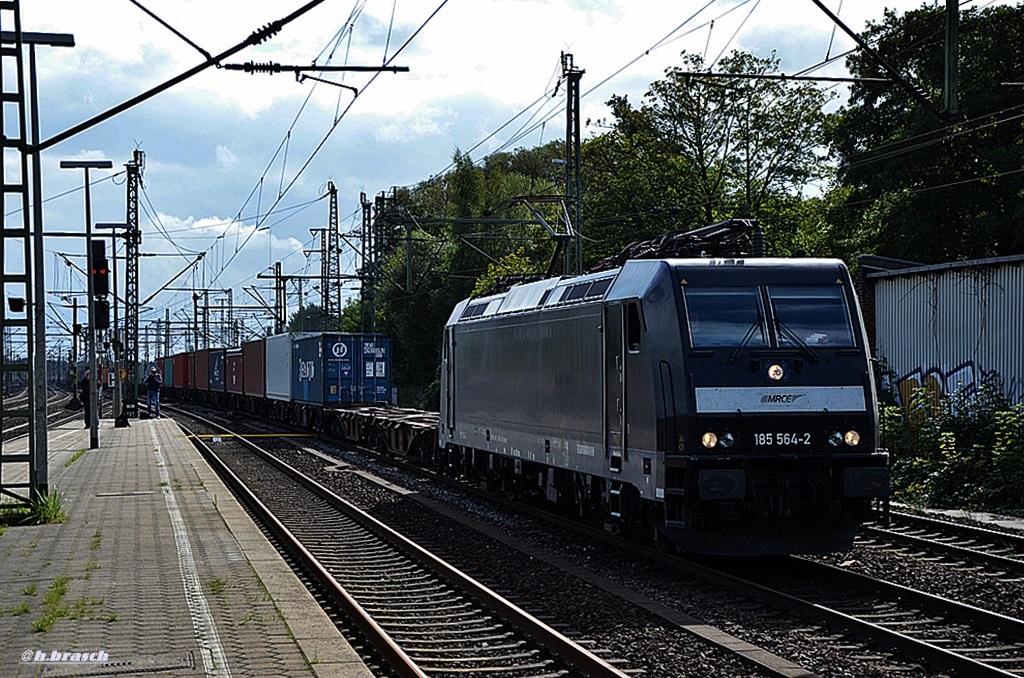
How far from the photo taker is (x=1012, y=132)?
40.0 meters

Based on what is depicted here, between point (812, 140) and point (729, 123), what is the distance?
10.8 ft

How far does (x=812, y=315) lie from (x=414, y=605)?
15.8ft

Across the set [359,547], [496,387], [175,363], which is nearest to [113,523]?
[359,547]

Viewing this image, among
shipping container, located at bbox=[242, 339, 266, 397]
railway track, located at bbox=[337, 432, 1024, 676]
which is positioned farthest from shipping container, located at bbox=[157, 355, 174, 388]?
railway track, located at bbox=[337, 432, 1024, 676]

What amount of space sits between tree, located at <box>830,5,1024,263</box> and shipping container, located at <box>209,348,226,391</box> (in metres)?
32.2

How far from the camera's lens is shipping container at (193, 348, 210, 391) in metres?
67.8

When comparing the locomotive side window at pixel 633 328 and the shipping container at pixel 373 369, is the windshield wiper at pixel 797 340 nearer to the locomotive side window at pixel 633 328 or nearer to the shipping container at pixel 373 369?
the locomotive side window at pixel 633 328

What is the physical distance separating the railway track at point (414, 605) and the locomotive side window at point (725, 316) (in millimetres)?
3239

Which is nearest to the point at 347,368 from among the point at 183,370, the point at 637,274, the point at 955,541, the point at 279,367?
the point at 279,367

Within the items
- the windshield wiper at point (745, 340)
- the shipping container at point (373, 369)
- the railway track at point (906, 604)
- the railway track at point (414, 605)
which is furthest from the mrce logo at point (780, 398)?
the shipping container at point (373, 369)

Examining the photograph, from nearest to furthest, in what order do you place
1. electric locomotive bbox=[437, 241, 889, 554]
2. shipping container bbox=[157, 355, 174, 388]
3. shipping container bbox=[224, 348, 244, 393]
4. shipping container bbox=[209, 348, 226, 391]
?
electric locomotive bbox=[437, 241, 889, 554], shipping container bbox=[224, 348, 244, 393], shipping container bbox=[209, 348, 226, 391], shipping container bbox=[157, 355, 174, 388]

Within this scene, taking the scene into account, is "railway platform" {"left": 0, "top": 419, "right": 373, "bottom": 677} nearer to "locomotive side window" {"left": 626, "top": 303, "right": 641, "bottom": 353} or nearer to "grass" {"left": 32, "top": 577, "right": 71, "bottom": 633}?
"grass" {"left": 32, "top": 577, "right": 71, "bottom": 633}

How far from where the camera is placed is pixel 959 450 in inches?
830

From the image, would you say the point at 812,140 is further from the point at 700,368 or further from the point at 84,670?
the point at 84,670
